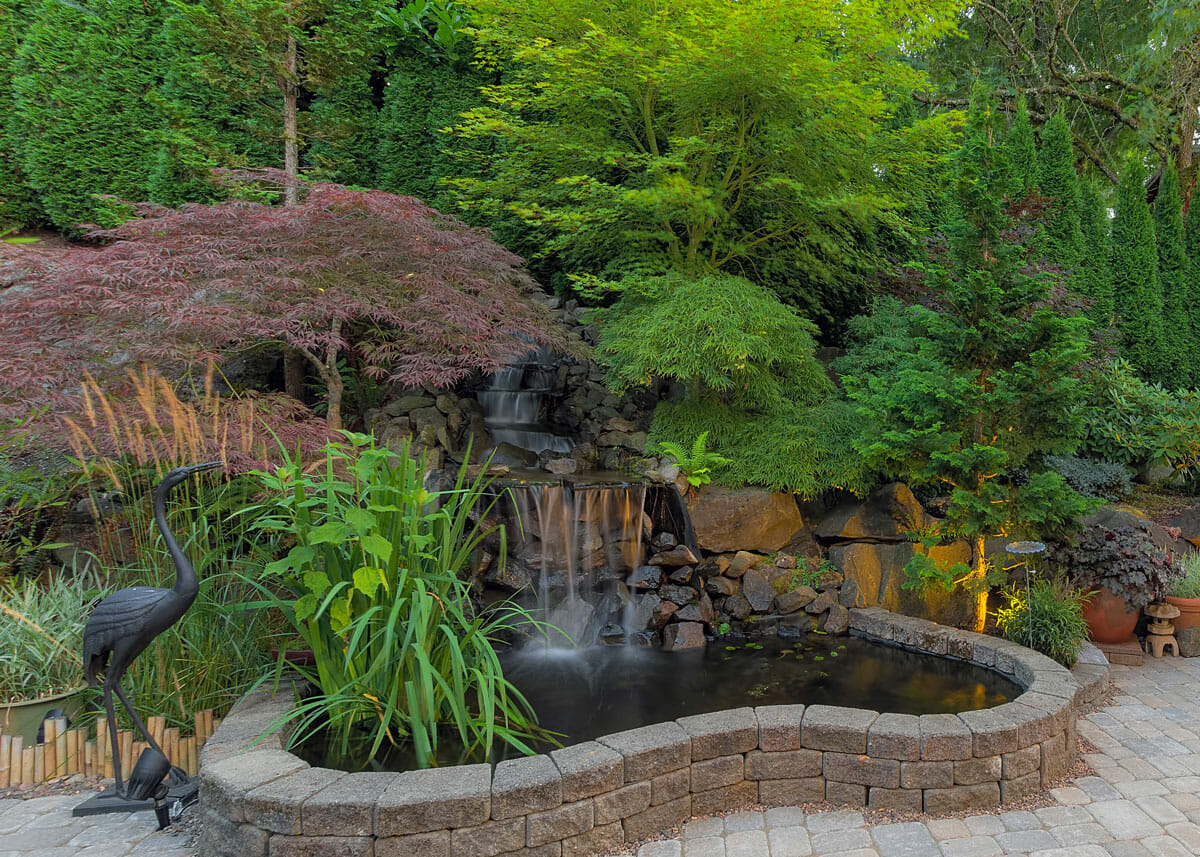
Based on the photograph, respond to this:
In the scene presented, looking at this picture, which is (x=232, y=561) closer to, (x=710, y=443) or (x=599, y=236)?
(x=710, y=443)

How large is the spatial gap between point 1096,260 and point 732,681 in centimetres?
712

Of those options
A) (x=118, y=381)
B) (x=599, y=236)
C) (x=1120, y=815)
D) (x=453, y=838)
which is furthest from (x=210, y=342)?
(x=1120, y=815)

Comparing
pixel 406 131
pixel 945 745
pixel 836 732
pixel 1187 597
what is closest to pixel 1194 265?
pixel 1187 597

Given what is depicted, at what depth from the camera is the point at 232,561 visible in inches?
119

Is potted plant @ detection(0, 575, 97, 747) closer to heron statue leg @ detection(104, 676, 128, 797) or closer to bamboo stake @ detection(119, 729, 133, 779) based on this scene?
bamboo stake @ detection(119, 729, 133, 779)

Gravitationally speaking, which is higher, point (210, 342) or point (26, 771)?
point (210, 342)

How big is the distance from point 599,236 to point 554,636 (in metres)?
3.96

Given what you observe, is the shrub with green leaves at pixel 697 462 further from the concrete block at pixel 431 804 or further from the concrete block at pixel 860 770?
the concrete block at pixel 431 804

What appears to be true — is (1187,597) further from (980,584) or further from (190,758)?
(190,758)

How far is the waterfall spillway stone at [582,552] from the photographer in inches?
190

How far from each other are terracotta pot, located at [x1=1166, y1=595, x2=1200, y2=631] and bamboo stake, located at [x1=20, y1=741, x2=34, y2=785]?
662cm

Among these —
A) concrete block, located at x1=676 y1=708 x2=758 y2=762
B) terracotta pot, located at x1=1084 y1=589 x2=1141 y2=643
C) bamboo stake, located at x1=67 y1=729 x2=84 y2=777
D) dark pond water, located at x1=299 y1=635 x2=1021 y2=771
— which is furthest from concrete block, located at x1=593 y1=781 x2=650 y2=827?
terracotta pot, located at x1=1084 y1=589 x2=1141 y2=643

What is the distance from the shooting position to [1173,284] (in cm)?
798

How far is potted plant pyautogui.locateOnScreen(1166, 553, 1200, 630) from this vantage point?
450 cm
